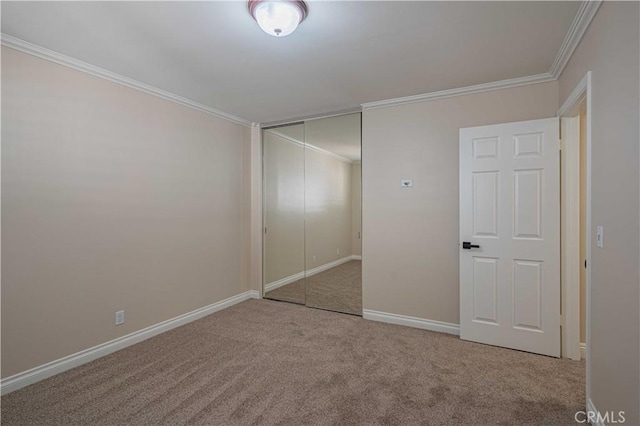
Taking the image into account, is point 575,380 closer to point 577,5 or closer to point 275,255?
point 577,5

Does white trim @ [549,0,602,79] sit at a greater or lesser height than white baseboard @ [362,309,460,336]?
greater

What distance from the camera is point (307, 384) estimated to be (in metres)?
2.34

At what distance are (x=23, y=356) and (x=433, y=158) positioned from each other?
155 inches

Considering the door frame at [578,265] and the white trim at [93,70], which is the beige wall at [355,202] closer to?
the white trim at [93,70]

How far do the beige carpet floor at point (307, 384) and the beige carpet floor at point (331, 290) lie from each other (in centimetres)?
90

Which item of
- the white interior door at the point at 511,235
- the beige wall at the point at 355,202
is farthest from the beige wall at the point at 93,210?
the white interior door at the point at 511,235

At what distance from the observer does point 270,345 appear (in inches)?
118

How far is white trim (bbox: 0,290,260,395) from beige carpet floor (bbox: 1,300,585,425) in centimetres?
7

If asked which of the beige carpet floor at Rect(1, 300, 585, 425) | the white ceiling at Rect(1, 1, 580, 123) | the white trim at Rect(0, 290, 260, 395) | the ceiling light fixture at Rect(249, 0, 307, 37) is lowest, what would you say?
the beige carpet floor at Rect(1, 300, 585, 425)

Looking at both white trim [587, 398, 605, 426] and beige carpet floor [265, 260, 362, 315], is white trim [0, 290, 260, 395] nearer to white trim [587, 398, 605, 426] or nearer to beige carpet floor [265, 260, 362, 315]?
beige carpet floor [265, 260, 362, 315]

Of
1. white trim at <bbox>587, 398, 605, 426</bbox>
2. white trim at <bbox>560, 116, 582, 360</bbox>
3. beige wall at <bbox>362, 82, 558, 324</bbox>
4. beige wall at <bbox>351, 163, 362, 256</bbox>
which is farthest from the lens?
beige wall at <bbox>351, 163, 362, 256</bbox>

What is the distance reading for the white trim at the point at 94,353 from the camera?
7.52 ft

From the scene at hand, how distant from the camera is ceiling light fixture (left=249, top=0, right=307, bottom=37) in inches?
72.8
